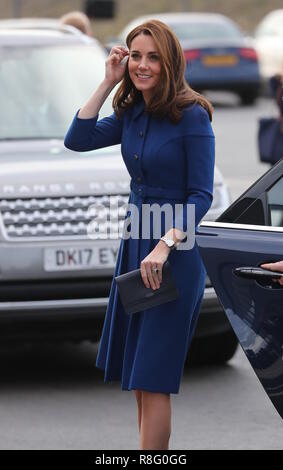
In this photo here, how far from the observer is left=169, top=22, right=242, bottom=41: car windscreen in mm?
27469

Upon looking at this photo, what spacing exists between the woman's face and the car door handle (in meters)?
0.82

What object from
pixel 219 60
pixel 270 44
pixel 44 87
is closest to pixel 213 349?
pixel 44 87

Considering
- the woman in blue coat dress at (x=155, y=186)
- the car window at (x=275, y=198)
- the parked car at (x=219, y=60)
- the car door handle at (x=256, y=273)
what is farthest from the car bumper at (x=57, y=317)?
the parked car at (x=219, y=60)

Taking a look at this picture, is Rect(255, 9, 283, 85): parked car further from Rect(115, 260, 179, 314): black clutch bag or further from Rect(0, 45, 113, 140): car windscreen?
Rect(115, 260, 179, 314): black clutch bag

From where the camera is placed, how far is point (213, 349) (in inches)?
300

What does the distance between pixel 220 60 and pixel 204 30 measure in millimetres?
1340

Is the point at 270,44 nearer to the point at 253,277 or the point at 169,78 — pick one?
Answer: the point at 169,78

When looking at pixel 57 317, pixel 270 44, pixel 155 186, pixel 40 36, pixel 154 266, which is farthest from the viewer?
pixel 270 44

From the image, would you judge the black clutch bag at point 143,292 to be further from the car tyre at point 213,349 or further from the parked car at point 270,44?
the parked car at point 270,44

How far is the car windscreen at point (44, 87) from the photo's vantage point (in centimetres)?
816

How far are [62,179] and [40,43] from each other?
5.69ft

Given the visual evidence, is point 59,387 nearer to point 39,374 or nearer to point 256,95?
point 39,374

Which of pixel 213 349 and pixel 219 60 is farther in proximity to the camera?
pixel 219 60

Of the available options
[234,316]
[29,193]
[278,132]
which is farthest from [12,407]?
[278,132]
